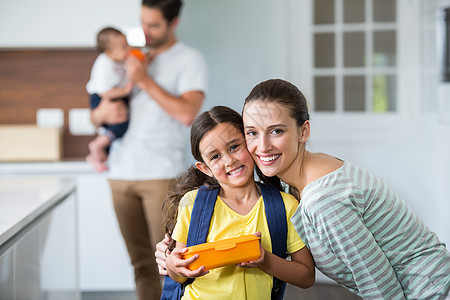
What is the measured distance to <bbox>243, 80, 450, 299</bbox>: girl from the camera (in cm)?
106

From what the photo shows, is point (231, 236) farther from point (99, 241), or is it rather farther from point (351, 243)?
point (99, 241)

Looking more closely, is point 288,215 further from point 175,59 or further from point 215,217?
point 175,59

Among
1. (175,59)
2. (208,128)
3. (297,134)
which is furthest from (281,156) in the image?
(175,59)

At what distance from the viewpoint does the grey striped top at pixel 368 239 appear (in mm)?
1059

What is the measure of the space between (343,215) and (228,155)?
0.25m

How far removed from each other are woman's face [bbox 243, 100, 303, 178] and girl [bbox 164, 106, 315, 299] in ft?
0.16

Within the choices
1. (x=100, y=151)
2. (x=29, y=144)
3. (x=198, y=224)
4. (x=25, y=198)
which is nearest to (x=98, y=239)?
(x=29, y=144)

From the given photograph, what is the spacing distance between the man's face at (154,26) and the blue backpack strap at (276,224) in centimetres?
103

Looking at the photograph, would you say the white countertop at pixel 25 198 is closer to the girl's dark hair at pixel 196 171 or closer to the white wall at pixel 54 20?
the girl's dark hair at pixel 196 171

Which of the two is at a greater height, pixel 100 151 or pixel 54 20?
pixel 54 20

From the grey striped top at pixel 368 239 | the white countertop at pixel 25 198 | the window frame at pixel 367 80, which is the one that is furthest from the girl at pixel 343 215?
the window frame at pixel 367 80

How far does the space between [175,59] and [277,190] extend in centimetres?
99

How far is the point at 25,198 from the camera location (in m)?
1.76

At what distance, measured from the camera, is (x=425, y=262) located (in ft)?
3.77
